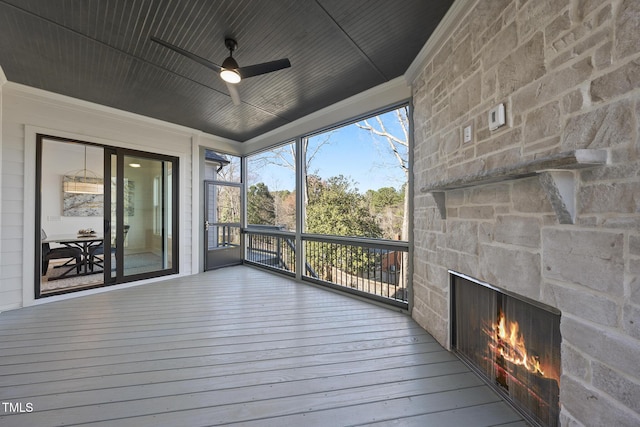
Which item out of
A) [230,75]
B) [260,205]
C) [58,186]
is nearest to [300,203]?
[260,205]

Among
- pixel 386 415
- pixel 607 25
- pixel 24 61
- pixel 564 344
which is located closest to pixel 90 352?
pixel 386 415

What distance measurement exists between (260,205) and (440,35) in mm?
4629

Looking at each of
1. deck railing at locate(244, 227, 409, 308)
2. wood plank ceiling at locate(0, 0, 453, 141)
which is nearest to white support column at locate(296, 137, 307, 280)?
deck railing at locate(244, 227, 409, 308)

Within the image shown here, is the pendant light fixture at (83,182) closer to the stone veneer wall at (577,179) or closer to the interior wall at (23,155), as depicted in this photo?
the interior wall at (23,155)

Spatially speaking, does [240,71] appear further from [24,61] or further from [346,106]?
[24,61]

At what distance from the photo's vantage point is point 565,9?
46.2 inches

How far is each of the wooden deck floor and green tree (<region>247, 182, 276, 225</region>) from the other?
111 inches

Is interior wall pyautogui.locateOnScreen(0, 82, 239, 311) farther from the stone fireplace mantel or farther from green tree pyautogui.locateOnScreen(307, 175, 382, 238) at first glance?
the stone fireplace mantel

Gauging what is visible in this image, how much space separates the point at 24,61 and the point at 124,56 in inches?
43.7

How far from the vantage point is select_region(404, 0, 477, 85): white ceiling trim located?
6.22 feet

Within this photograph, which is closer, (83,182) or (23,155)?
(23,155)

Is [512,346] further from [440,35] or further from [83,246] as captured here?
[83,246]

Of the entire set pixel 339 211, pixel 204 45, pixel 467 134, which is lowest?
pixel 339 211

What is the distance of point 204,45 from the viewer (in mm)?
2449
